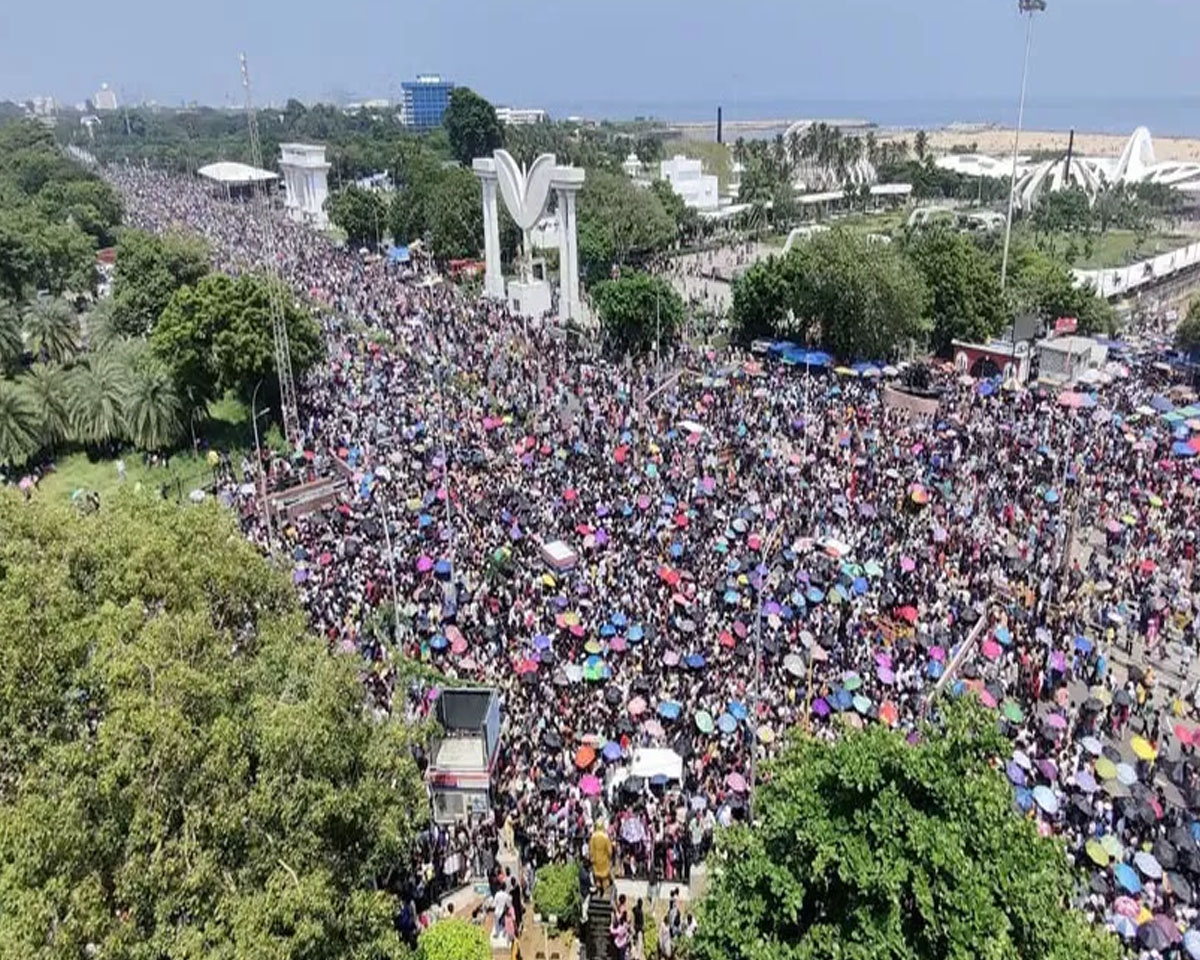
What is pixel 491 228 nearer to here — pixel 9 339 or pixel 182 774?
pixel 9 339

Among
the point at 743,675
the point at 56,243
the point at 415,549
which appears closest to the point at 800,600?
the point at 743,675

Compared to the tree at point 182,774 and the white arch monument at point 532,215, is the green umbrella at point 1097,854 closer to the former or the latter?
the tree at point 182,774

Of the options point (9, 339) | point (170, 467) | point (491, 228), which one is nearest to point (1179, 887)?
point (170, 467)

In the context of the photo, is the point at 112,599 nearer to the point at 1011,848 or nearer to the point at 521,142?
the point at 1011,848

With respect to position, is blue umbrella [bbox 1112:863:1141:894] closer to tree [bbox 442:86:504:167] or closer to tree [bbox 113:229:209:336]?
tree [bbox 113:229:209:336]

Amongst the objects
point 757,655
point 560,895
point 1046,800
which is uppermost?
point 757,655

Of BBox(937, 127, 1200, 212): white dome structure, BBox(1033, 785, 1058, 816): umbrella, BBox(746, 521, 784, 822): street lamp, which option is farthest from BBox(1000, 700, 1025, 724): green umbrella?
BBox(937, 127, 1200, 212): white dome structure
